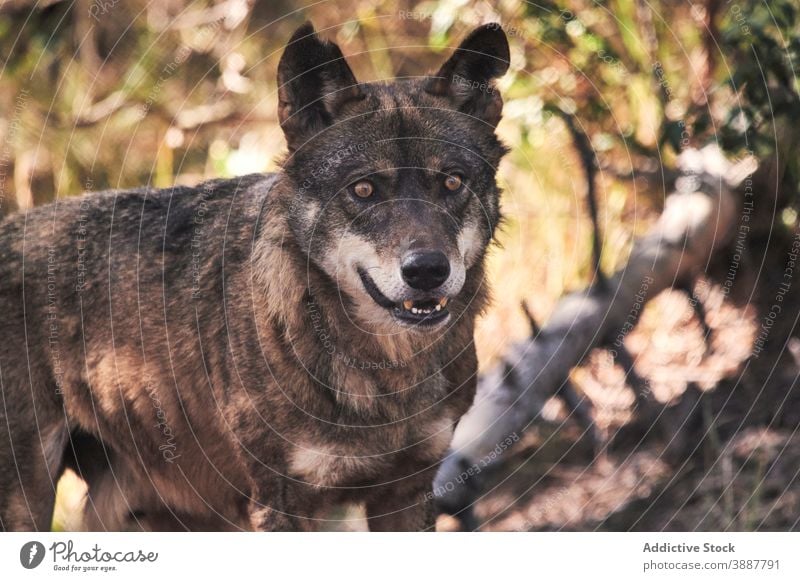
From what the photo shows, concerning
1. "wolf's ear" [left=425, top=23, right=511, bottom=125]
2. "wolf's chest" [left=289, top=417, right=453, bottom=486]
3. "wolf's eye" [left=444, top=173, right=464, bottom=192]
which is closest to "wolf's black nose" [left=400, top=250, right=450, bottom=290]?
"wolf's eye" [left=444, top=173, right=464, bottom=192]

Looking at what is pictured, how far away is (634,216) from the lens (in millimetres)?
9305

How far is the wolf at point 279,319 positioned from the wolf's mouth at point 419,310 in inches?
0.4

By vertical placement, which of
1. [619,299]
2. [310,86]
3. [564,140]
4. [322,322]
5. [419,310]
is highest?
[564,140]

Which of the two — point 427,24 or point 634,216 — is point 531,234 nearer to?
point 634,216

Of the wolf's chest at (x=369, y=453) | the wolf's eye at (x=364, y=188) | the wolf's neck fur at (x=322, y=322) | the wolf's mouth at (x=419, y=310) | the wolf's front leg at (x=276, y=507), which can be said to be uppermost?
the wolf's eye at (x=364, y=188)

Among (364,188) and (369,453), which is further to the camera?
(369,453)

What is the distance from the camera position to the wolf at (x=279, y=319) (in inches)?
219

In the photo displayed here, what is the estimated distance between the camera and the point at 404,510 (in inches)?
241

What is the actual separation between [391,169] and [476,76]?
82cm

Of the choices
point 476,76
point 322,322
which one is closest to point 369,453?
point 322,322

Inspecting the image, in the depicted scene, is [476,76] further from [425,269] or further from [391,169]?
[425,269]

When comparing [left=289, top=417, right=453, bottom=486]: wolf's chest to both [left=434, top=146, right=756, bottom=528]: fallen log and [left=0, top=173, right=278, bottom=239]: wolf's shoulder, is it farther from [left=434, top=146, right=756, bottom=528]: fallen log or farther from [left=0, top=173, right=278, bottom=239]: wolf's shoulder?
[left=434, top=146, right=756, bottom=528]: fallen log

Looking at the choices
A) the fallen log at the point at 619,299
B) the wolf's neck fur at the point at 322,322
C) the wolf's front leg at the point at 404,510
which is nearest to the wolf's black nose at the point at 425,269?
the wolf's neck fur at the point at 322,322

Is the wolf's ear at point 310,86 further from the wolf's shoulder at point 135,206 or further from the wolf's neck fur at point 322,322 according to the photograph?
the wolf's shoulder at point 135,206
